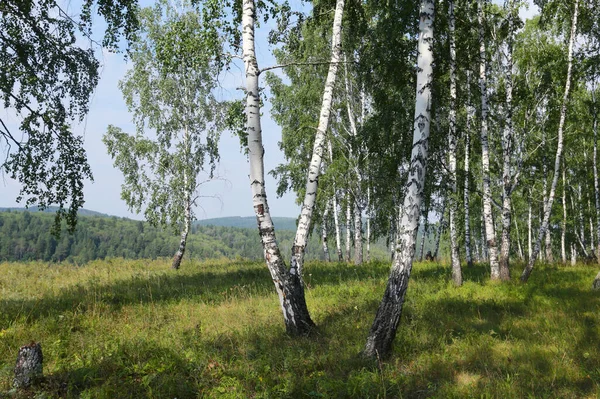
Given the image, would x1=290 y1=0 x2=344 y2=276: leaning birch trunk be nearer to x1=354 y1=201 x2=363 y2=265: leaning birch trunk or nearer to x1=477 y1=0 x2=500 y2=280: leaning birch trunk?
x1=477 y1=0 x2=500 y2=280: leaning birch trunk

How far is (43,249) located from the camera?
4934 inches

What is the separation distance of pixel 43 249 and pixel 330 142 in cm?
13600

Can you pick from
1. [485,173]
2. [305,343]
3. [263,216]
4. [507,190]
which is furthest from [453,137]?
[305,343]

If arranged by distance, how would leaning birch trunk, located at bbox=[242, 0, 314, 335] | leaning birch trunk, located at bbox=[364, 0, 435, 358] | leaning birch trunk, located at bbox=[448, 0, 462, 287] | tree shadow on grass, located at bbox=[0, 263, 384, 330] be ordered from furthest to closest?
leaning birch trunk, located at bbox=[448, 0, 462, 287], tree shadow on grass, located at bbox=[0, 263, 384, 330], leaning birch trunk, located at bbox=[242, 0, 314, 335], leaning birch trunk, located at bbox=[364, 0, 435, 358]

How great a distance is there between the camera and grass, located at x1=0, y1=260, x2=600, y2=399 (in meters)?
4.61

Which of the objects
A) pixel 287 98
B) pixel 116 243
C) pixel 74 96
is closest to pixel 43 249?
pixel 116 243

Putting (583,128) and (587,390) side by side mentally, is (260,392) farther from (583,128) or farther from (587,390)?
(583,128)

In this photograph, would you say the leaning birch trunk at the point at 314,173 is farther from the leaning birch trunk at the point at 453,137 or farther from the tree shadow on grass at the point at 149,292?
the leaning birch trunk at the point at 453,137

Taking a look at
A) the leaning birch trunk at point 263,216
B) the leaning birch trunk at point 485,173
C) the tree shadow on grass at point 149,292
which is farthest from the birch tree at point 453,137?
the leaning birch trunk at point 263,216

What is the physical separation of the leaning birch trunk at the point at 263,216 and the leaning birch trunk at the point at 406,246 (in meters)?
1.42

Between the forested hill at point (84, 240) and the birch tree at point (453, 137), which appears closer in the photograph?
the birch tree at point (453, 137)

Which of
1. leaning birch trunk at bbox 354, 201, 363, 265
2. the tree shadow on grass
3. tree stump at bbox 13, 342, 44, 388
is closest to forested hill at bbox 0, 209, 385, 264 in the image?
leaning birch trunk at bbox 354, 201, 363, 265

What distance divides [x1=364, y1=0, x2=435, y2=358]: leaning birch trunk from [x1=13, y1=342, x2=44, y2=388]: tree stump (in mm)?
4144

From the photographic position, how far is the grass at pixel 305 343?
181 inches
